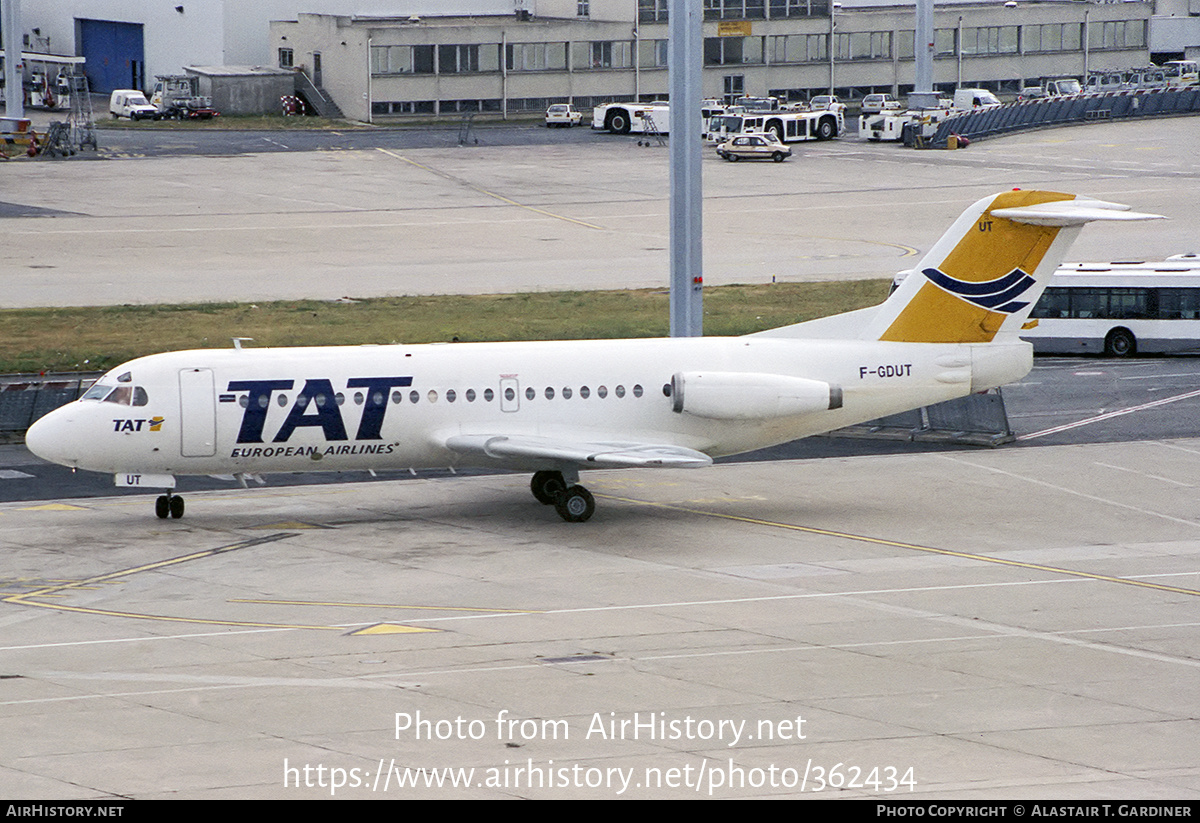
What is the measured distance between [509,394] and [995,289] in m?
10.00

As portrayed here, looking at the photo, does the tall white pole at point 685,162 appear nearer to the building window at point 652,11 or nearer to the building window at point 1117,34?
the building window at point 652,11

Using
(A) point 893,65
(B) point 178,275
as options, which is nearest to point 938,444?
(B) point 178,275

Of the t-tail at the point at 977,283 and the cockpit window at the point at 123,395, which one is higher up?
the t-tail at the point at 977,283

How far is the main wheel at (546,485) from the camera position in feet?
105

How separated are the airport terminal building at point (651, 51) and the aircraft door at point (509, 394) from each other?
262ft

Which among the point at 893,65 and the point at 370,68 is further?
the point at 893,65

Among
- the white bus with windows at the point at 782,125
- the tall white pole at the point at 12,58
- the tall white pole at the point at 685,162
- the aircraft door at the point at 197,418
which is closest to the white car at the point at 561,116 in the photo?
the white bus with windows at the point at 782,125

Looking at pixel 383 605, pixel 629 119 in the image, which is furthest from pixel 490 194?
pixel 383 605

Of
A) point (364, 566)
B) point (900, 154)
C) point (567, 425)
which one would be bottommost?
point (364, 566)

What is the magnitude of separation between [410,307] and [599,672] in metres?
34.1

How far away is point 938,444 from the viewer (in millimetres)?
39406

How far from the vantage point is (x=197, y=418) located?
30625 millimetres

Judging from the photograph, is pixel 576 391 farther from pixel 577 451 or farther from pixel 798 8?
pixel 798 8
